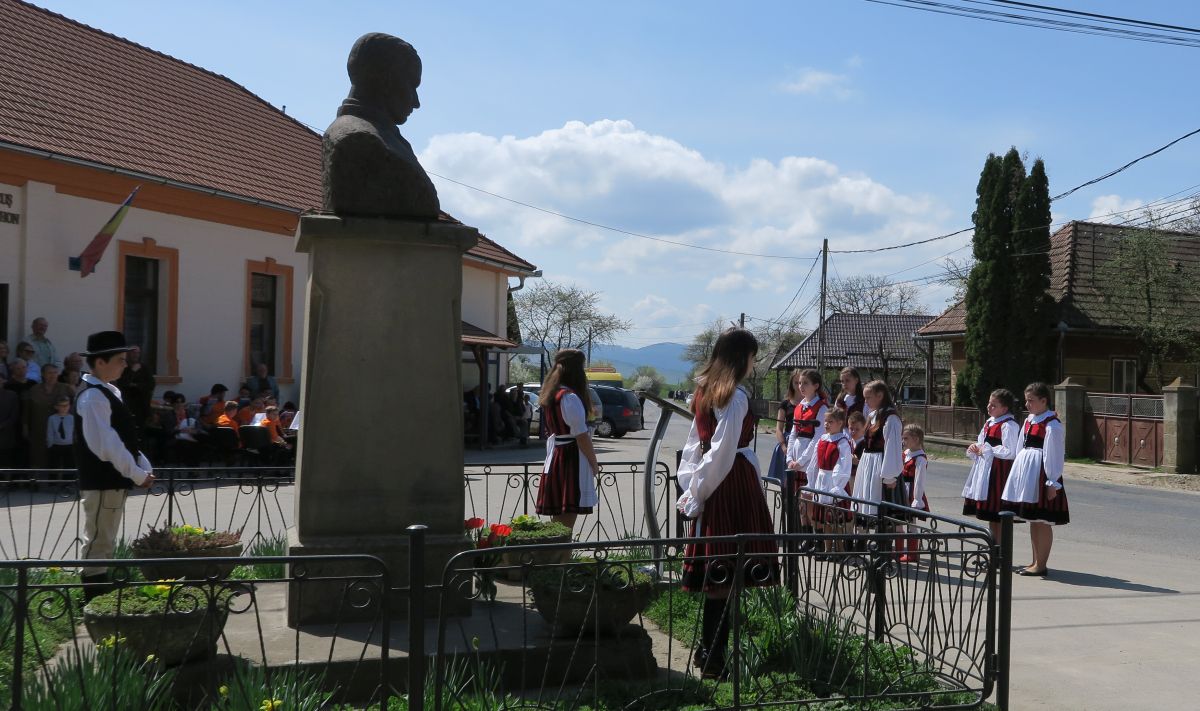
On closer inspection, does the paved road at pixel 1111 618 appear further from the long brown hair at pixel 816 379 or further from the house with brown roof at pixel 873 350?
the house with brown roof at pixel 873 350

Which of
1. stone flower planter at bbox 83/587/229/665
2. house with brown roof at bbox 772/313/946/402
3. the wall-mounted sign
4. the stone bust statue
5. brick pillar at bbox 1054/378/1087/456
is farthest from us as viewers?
house with brown roof at bbox 772/313/946/402

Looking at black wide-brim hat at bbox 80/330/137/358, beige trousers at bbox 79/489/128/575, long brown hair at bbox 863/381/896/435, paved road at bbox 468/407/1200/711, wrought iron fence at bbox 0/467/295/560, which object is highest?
black wide-brim hat at bbox 80/330/137/358

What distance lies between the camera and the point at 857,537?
4.65m

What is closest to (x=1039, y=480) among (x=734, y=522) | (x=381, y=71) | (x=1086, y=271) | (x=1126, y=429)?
(x=734, y=522)

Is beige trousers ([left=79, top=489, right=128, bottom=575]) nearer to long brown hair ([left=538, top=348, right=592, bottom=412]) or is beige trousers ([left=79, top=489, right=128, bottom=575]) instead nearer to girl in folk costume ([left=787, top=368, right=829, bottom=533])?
long brown hair ([left=538, top=348, right=592, bottom=412])

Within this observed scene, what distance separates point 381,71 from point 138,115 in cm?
1568

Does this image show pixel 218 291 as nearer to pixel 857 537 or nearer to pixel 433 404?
pixel 433 404

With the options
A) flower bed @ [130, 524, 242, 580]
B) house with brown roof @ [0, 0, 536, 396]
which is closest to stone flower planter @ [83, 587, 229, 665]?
flower bed @ [130, 524, 242, 580]

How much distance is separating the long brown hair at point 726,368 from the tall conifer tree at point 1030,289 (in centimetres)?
2654

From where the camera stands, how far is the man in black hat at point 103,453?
5.94 meters

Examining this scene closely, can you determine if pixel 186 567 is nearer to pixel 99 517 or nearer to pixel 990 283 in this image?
pixel 99 517

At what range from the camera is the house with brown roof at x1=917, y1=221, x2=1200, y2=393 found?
98.2ft

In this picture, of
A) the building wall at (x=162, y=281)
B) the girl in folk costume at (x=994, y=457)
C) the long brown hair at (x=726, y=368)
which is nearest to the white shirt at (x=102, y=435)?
the long brown hair at (x=726, y=368)

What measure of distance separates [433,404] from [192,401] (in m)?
14.5
